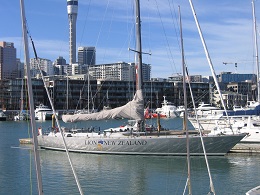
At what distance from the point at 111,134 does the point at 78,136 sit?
3187 mm

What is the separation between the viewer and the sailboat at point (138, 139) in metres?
35.0

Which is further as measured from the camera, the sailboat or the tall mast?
the tall mast

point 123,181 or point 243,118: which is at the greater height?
point 243,118

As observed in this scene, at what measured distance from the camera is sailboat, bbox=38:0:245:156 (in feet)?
115

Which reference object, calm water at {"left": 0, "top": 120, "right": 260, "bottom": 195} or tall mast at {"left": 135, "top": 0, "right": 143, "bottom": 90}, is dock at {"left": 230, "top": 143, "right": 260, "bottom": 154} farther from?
tall mast at {"left": 135, "top": 0, "right": 143, "bottom": 90}

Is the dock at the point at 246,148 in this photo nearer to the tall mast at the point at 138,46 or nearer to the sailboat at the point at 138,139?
the sailboat at the point at 138,139

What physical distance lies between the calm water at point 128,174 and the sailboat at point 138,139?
0.63 metres

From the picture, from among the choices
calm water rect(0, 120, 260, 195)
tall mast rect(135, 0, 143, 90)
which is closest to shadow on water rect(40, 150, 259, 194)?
calm water rect(0, 120, 260, 195)

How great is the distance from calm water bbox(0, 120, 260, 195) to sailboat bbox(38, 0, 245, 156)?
633 millimetres

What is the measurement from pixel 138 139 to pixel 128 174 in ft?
19.5

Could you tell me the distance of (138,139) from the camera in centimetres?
3606

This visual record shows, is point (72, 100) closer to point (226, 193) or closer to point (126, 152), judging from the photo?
point (126, 152)

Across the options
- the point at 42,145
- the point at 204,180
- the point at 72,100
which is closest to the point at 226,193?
the point at 204,180

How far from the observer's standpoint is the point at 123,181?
2805 centimetres
